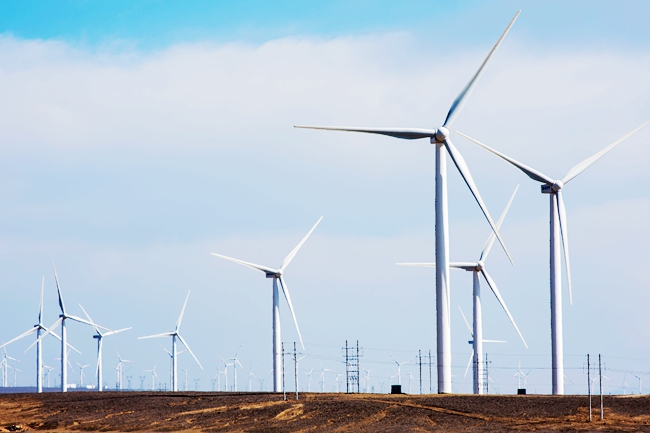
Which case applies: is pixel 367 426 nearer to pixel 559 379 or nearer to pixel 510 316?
pixel 559 379

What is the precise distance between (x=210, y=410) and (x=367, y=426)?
1356cm

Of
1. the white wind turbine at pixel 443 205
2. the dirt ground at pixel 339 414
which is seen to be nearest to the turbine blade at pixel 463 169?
the white wind turbine at pixel 443 205

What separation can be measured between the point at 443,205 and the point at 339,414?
1816cm

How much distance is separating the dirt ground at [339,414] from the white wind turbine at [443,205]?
402cm

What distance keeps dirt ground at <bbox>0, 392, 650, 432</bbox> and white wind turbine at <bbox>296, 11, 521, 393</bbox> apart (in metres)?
4.02

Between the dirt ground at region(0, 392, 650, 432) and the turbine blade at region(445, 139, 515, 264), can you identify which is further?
the turbine blade at region(445, 139, 515, 264)

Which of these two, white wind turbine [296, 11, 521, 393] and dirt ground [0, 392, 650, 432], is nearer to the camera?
dirt ground [0, 392, 650, 432]

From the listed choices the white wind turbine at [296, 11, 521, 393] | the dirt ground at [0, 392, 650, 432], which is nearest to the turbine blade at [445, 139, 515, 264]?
the white wind turbine at [296, 11, 521, 393]

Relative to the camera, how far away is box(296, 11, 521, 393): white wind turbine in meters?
73.0

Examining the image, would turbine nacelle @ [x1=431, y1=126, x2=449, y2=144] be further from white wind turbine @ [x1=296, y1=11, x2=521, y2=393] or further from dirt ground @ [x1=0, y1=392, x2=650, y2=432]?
dirt ground @ [x1=0, y1=392, x2=650, y2=432]

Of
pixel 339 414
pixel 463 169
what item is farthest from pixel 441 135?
pixel 339 414

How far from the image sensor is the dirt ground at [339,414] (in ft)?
191

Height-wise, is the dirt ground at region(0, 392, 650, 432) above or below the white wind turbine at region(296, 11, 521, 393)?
below

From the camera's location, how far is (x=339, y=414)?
63.4 metres
